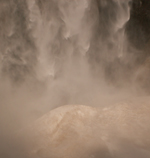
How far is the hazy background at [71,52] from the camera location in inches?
210

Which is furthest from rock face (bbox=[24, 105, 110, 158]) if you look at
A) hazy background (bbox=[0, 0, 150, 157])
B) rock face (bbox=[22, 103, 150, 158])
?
hazy background (bbox=[0, 0, 150, 157])

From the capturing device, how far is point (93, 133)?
3412mm

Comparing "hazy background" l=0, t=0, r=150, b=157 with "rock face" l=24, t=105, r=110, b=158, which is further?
"hazy background" l=0, t=0, r=150, b=157

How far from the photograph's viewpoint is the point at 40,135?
3.51 meters

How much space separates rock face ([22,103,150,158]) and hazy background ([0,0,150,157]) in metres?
1.17

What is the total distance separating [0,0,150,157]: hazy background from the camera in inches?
210

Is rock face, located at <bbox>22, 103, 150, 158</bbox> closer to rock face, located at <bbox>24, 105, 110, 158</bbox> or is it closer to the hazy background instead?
rock face, located at <bbox>24, 105, 110, 158</bbox>

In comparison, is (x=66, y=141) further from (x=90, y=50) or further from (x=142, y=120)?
(x=90, y=50)

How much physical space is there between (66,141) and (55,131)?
1.38 feet

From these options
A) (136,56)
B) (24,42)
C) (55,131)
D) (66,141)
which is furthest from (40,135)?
(136,56)

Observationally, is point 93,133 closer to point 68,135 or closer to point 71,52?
point 68,135

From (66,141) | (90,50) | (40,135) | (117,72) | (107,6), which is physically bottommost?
(66,141)

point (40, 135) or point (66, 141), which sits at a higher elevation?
point (40, 135)

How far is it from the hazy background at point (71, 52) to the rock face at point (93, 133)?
3.85 feet
